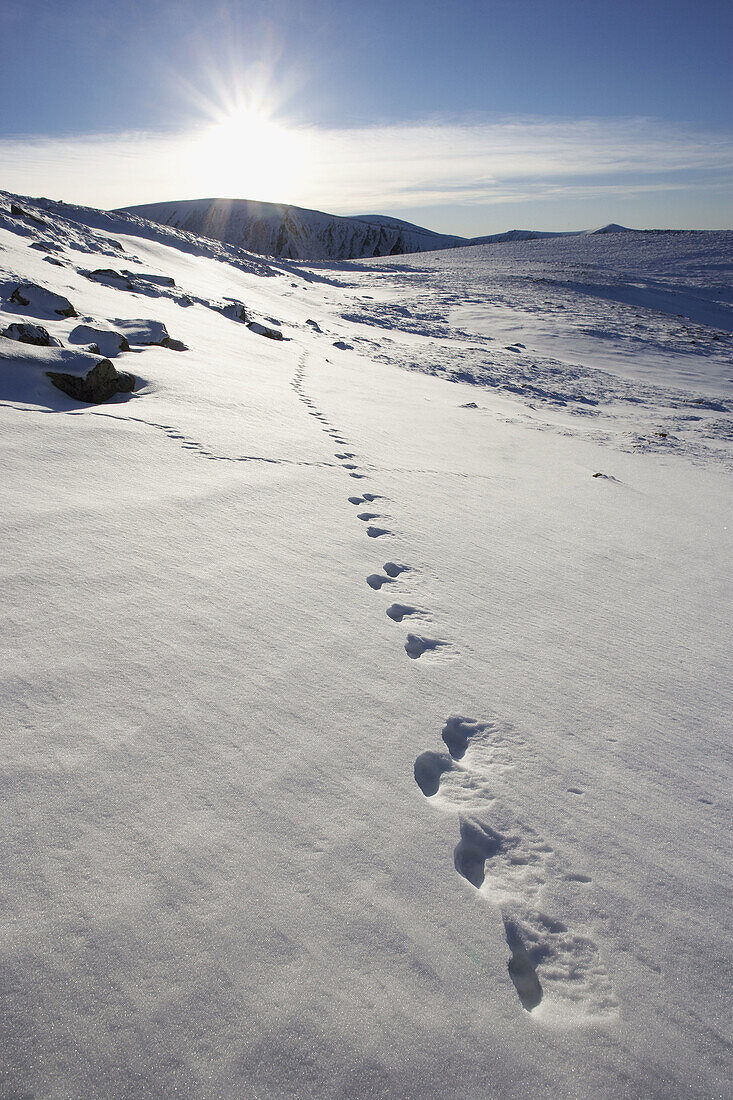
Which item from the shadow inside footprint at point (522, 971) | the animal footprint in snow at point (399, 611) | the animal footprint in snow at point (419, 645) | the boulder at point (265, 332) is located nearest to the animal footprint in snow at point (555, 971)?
the shadow inside footprint at point (522, 971)

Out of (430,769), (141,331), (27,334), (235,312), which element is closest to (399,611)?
(430,769)

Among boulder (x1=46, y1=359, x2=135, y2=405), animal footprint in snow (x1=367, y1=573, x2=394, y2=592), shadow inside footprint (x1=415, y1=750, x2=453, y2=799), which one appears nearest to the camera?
shadow inside footprint (x1=415, y1=750, x2=453, y2=799)

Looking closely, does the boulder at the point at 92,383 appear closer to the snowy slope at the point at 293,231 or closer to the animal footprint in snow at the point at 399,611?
the animal footprint in snow at the point at 399,611

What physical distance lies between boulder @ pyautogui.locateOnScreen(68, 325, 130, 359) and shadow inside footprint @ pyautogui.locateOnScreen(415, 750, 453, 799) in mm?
4062

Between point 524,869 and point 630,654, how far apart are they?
1.03m

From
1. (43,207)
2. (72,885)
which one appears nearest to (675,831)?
(72,885)

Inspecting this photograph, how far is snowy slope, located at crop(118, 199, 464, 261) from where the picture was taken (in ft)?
268

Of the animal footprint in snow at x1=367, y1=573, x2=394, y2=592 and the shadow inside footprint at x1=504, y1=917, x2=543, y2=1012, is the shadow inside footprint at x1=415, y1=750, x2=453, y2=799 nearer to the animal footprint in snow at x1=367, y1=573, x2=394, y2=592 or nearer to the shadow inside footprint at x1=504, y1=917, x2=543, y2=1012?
the shadow inside footprint at x1=504, y1=917, x2=543, y2=1012

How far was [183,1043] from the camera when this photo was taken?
0.77 m

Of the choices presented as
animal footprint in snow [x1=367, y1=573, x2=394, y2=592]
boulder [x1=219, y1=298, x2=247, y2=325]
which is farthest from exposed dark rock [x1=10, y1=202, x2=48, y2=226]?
animal footprint in snow [x1=367, y1=573, x2=394, y2=592]

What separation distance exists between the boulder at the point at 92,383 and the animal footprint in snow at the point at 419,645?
271 cm

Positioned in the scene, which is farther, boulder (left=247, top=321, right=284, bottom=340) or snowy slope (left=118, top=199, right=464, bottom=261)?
snowy slope (left=118, top=199, right=464, bottom=261)

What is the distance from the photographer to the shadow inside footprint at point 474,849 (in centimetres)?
110

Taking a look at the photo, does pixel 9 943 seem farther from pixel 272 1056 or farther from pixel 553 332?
pixel 553 332
